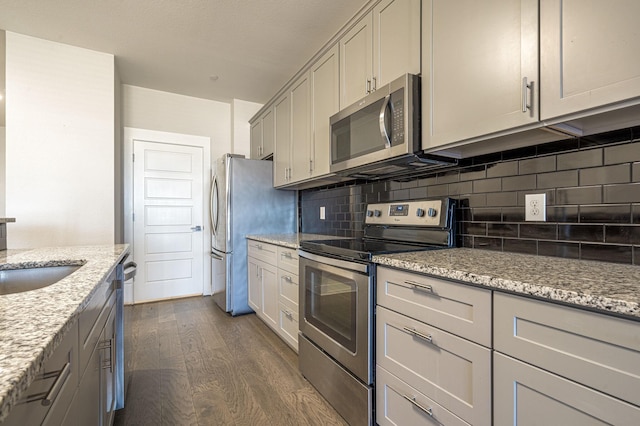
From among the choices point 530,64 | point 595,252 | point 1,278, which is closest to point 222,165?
point 1,278

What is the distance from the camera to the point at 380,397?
138 cm

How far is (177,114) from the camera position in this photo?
3814mm

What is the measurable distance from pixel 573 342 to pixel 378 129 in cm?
128

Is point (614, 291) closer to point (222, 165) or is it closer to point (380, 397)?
point (380, 397)

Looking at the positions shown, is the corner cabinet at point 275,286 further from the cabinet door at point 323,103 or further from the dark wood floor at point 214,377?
the cabinet door at point 323,103

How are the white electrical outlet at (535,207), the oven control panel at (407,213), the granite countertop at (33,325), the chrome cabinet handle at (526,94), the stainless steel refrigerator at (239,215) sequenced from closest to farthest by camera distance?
the granite countertop at (33,325) → the chrome cabinet handle at (526,94) → the white electrical outlet at (535,207) → the oven control panel at (407,213) → the stainless steel refrigerator at (239,215)

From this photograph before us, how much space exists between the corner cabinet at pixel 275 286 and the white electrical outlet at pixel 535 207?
1.39 metres

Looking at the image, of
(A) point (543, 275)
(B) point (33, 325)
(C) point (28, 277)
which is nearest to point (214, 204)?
(C) point (28, 277)

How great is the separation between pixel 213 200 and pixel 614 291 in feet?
10.9

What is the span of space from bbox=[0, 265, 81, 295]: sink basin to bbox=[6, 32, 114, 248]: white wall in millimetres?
1722

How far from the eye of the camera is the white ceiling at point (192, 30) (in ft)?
7.14

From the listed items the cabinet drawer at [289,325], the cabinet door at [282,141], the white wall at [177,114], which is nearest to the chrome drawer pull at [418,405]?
the cabinet drawer at [289,325]

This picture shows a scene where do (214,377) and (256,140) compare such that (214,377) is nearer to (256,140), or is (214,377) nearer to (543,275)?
(543,275)

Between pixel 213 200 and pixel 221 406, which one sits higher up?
pixel 213 200
